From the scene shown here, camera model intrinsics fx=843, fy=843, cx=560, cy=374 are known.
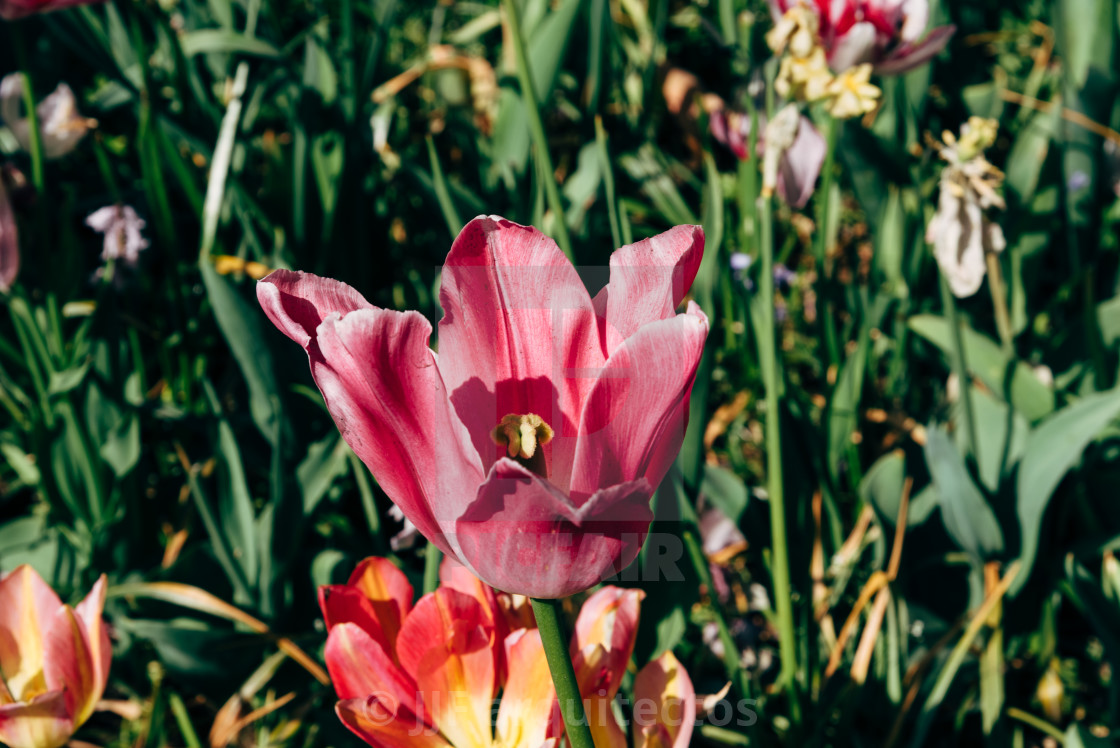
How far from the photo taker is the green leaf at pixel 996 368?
3.76 ft

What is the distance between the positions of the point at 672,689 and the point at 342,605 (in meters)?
0.23

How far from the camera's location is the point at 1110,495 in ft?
3.62

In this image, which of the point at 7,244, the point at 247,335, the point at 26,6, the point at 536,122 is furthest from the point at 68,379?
the point at 536,122

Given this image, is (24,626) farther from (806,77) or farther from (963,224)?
(963,224)

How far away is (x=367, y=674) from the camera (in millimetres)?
517

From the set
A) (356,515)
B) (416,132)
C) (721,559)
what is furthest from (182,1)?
(721,559)

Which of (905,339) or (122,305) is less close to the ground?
(122,305)

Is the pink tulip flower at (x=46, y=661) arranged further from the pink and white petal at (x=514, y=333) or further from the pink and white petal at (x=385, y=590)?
the pink and white petal at (x=514, y=333)

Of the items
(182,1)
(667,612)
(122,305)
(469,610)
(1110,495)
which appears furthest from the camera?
(182,1)

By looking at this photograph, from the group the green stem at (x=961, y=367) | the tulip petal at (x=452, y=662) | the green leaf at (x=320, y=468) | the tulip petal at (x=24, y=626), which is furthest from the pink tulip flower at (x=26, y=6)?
the green stem at (x=961, y=367)

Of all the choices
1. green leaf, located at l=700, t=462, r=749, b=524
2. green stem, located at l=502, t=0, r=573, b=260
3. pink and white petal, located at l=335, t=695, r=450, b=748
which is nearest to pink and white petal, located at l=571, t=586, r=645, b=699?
pink and white petal, located at l=335, t=695, r=450, b=748

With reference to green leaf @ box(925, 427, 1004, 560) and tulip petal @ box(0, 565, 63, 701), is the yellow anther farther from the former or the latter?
green leaf @ box(925, 427, 1004, 560)

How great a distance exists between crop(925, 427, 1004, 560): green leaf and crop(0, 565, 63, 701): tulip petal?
86cm

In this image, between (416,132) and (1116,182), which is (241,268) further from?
(1116,182)
